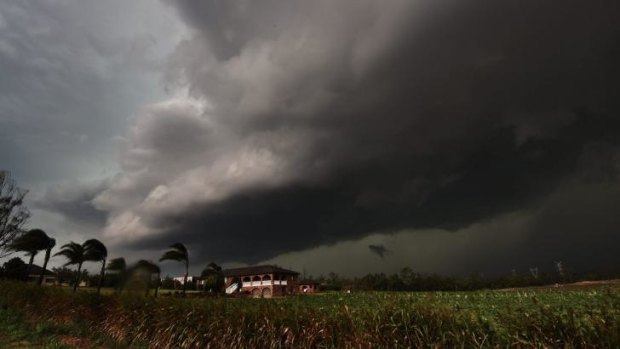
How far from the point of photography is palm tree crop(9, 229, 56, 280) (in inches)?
1785

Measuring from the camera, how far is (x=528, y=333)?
6.94 metres

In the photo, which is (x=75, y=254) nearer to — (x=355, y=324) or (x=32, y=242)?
(x=32, y=242)

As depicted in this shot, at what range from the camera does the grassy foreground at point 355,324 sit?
6797mm

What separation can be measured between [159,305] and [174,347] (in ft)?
8.70

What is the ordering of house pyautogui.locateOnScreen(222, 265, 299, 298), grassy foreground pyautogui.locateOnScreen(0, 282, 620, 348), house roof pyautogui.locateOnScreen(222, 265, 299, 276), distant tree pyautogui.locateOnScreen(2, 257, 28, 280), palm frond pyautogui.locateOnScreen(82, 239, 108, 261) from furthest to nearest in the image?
house roof pyautogui.locateOnScreen(222, 265, 299, 276), house pyautogui.locateOnScreen(222, 265, 299, 298), distant tree pyautogui.locateOnScreen(2, 257, 28, 280), palm frond pyautogui.locateOnScreen(82, 239, 108, 261), grassy foreground pyautogui.locateOnScreen(0, 282, 620, 348)

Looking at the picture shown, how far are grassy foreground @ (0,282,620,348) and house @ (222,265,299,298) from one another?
53.6 meters

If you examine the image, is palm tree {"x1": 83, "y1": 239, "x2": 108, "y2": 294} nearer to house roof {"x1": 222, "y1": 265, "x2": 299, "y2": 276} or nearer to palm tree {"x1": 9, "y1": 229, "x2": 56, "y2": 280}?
palm tree {"x1": 9, "y1": 229, "x2": 56, "y2": 280}

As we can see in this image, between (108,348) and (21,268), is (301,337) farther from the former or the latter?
(21,268)

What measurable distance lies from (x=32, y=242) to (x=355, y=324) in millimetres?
51322

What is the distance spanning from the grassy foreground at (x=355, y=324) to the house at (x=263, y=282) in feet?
176

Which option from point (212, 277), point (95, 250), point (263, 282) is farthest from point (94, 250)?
point (263, 282)

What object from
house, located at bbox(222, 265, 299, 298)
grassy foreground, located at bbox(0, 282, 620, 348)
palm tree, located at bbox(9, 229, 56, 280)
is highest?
palm tree, located at bbox(9, 229, 56, 280)

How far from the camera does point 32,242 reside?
4728 cm

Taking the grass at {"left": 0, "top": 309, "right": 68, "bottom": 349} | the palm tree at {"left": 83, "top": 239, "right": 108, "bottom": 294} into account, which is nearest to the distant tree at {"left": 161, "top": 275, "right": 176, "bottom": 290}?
the palm tree at {"left": 83, "top": 239, "right": 108, "bottom": 294}
